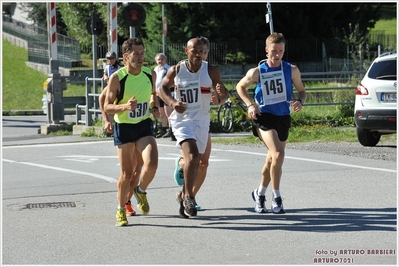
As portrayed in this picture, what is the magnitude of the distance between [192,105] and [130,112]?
657mm

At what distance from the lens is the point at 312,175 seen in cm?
1352

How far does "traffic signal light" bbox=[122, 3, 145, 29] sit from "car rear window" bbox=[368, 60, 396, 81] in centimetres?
559

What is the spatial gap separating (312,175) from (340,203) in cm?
257

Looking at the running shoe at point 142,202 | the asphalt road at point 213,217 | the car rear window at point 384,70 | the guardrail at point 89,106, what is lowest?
the asphalt road at point 213,217

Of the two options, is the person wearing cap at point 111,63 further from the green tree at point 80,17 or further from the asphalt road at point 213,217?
the green tree at point 80,17

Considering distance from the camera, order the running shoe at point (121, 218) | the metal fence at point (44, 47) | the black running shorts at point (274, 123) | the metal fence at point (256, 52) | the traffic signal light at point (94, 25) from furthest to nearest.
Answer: the metal fence at point (44, 47) < the metal fence at point (256, 52) < the traffic signal light at point (94, 25) < the black running shorts at point (274, 123) < the running shoe at point (121, 218)

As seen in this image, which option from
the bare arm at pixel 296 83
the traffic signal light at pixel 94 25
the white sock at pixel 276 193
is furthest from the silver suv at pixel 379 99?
the traffic signal light at pixel 94 25

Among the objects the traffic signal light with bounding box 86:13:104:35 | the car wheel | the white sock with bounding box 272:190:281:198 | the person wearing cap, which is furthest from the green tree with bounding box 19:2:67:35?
the white sock with bounding box 272:190:281:198

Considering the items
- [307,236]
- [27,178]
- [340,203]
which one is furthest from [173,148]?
[307,236]

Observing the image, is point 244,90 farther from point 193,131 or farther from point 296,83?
point 193,131

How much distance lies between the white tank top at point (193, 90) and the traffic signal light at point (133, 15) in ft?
34.8

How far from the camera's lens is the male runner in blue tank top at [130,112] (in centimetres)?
973

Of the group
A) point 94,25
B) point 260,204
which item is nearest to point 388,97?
point 260,204

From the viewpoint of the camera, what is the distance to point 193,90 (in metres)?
9.90
